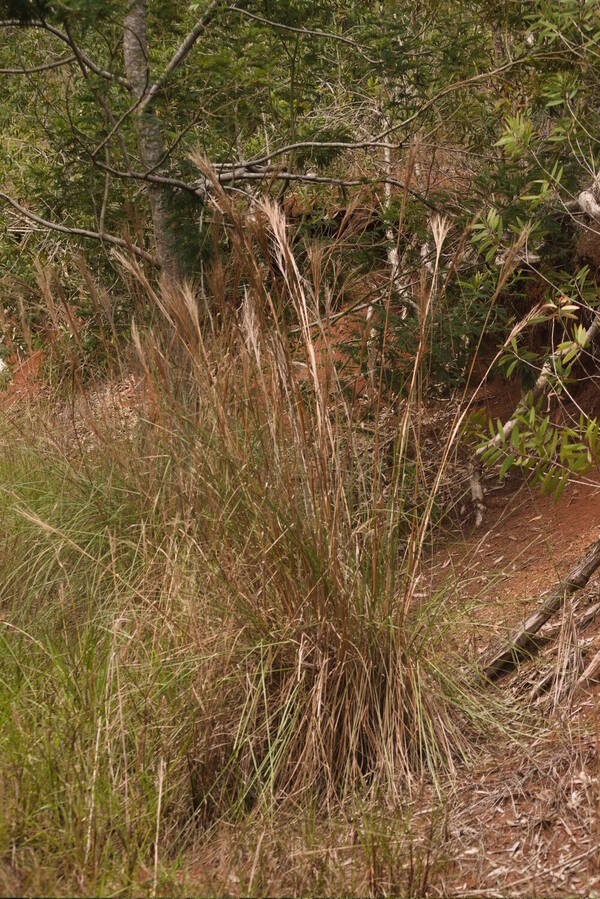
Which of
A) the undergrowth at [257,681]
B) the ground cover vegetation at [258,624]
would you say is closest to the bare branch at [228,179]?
the ground cover vegetation at [258,624]

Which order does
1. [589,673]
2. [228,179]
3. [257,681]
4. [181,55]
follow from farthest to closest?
[181,55], [228,179], [589,673], [257,681]

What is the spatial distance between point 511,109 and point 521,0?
2.12 ft

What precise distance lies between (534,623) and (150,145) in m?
4.12

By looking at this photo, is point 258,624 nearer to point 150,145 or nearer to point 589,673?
point 589,673

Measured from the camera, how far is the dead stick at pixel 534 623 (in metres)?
3.72

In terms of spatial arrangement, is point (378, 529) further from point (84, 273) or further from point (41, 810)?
point (84, 273)

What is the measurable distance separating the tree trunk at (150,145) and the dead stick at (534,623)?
11.7ft

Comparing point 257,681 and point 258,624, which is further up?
point 258,624

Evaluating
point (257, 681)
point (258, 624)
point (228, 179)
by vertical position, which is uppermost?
point (228, 179)

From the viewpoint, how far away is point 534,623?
3758 millimetres

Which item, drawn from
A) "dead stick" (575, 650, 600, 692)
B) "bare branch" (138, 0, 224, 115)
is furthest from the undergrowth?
"bare branch" (138, 0, 224, 115)

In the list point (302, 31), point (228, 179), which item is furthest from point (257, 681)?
point (302, 31)

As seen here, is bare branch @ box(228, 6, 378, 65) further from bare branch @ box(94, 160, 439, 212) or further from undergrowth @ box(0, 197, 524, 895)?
undergrowth @ box(0, 197, 524, 895)

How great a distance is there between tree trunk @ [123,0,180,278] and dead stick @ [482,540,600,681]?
357 cm
